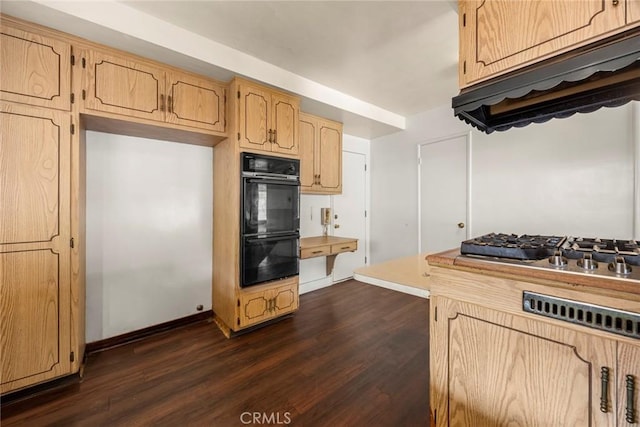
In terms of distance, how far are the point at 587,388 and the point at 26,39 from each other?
3.26 m

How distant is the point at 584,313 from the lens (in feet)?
2.60

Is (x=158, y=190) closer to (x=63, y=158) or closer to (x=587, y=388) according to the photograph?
(x=63, y=158)

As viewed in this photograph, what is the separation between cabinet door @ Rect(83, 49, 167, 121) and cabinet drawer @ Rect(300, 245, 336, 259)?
1.89 metres

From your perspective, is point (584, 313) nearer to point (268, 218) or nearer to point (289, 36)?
point (268, 218)

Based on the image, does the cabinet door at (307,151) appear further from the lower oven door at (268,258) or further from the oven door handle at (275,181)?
the lower oven door at (268,258)

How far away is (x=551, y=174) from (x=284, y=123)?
275 centimetres

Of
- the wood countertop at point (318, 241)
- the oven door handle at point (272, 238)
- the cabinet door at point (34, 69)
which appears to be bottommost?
the wood countertop at point (318, 241)

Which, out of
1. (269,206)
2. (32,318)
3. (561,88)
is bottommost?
(32,318)

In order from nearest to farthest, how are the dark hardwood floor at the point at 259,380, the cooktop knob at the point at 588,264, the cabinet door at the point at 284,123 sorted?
the cooktop knob at the point at 588,264, the dark hardwood floor at the point at 259,380, the cabinet door at the point at 284,123

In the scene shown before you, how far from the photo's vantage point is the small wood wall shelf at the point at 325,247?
10.1 feet

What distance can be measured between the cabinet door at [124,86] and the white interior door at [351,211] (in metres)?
2.52

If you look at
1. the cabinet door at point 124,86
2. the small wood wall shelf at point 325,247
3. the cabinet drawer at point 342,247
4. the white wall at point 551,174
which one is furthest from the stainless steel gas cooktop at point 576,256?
the cabinet door at point 124,86

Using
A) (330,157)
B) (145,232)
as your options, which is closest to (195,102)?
(145,232)

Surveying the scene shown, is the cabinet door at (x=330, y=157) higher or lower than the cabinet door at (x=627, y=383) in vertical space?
higher
